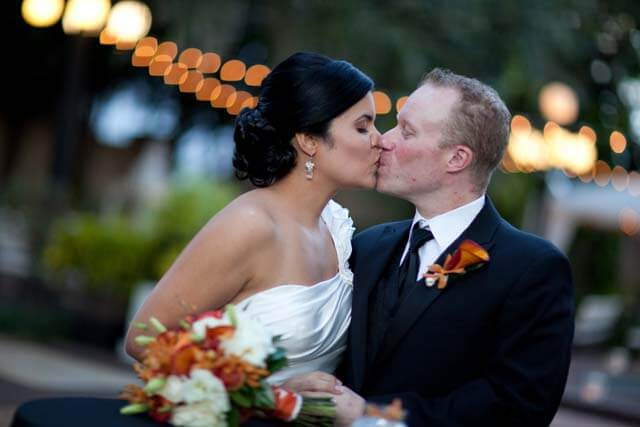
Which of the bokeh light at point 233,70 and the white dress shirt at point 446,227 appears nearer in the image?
the white dress shirt at point 446,227

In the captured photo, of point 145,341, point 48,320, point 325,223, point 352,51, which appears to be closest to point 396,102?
point 352,51

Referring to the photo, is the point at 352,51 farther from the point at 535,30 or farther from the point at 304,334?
the point at 304,334

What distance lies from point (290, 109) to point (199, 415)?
1377mm

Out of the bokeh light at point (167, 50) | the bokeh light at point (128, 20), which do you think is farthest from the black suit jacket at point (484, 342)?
the bokeh light at point (167, 50)

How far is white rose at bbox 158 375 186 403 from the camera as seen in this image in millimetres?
2930

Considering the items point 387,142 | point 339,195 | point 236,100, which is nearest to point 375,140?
point 387,142

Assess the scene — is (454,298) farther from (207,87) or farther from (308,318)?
(207,87)

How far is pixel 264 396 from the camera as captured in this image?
304 centimetres

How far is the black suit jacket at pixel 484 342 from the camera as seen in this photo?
336 centimetres

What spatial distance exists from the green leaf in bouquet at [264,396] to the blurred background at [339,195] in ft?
18.7

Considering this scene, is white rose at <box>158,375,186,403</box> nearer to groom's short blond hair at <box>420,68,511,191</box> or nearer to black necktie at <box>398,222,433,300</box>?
black necktie at <box>398,222,433,300</box>

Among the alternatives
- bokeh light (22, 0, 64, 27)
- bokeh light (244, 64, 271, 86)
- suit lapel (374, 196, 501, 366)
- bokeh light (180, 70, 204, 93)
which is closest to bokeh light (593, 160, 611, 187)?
bokeh light (244, 64, 271, 86)

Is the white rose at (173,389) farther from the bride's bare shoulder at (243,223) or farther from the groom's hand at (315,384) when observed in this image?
the bride's bare shoulder at (243,223)

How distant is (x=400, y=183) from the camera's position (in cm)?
381
